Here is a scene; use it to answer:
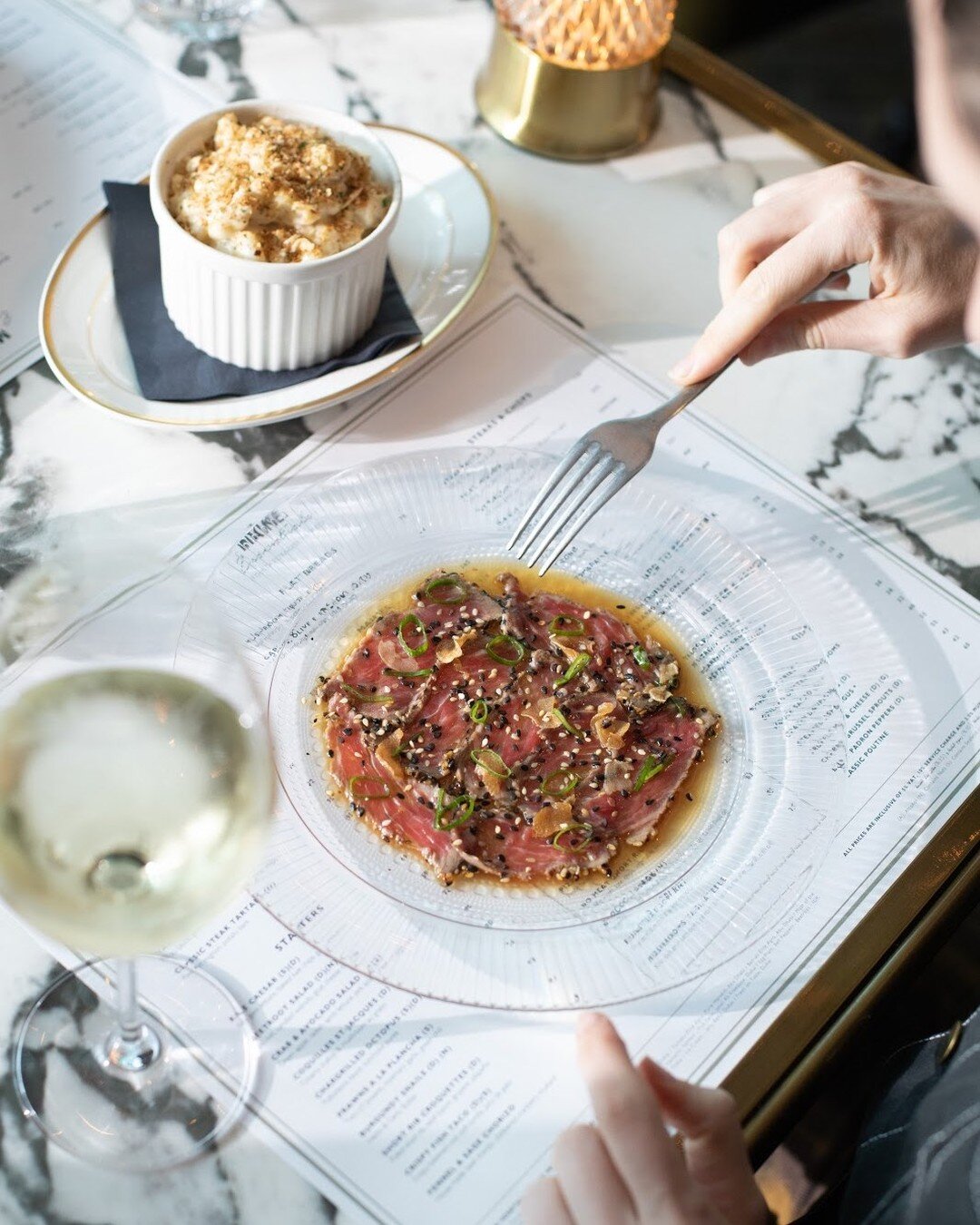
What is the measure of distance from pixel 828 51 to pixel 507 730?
7.79 ft

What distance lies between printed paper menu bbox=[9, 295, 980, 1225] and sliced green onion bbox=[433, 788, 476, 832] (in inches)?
3.4

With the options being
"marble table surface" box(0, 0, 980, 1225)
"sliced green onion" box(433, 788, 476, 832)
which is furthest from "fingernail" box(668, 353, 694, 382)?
"sliced green onion" box(433, 788, 476, 832)

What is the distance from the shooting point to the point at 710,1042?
92cm

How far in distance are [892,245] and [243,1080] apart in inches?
35.8

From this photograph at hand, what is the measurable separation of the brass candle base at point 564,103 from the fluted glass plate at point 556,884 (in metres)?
0.49

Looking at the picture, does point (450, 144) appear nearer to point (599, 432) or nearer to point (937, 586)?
point (599, 432)

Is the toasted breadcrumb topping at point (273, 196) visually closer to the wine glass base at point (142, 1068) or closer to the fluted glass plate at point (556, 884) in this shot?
the fluted glass plate at point (556, 884)

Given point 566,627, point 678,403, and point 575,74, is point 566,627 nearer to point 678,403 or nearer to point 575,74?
point 678,403

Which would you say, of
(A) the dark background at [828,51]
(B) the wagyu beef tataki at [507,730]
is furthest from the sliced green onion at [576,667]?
(A) the dark background at [828,51]

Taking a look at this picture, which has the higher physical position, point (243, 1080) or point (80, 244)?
point (80, 244)

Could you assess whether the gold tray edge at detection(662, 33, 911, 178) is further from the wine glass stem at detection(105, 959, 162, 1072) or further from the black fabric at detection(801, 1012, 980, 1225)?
the wine glass stem at detection(105, 959, 162, 1072)

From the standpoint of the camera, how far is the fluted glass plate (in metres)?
0.92

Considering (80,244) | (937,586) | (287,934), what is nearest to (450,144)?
(80,244)

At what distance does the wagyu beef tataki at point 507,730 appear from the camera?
980mm
